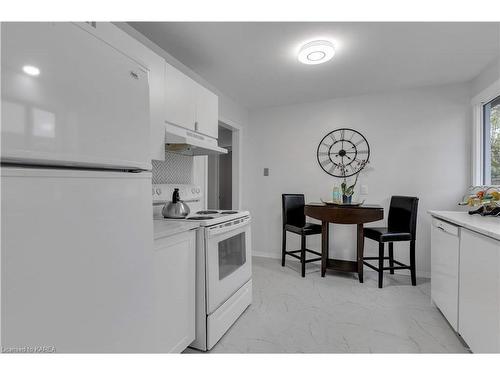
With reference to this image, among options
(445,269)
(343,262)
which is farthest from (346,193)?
(445,269)

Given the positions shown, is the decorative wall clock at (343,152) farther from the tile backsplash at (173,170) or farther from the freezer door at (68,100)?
the freezer door at (68,100)

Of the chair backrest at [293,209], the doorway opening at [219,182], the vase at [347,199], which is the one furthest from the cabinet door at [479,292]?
the doorway opening at [219,182]

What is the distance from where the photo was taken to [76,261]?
73 centimetres

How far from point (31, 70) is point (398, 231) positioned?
316cm

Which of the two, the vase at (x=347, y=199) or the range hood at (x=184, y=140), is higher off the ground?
the range hood at (x=184, y=140)

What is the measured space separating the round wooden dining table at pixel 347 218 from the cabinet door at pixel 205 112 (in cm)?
151

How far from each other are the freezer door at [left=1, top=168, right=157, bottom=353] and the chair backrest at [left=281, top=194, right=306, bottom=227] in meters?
2.45

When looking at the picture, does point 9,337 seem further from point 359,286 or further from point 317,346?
point 359,286

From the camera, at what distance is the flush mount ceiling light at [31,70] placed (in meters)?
0.63

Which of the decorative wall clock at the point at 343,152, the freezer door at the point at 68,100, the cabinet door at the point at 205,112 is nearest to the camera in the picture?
the freezer door at the point at 68,100

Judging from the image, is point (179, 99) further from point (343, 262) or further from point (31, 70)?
point (343, 262)

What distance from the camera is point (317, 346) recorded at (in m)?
1.63

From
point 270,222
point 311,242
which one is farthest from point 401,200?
point 270,222
